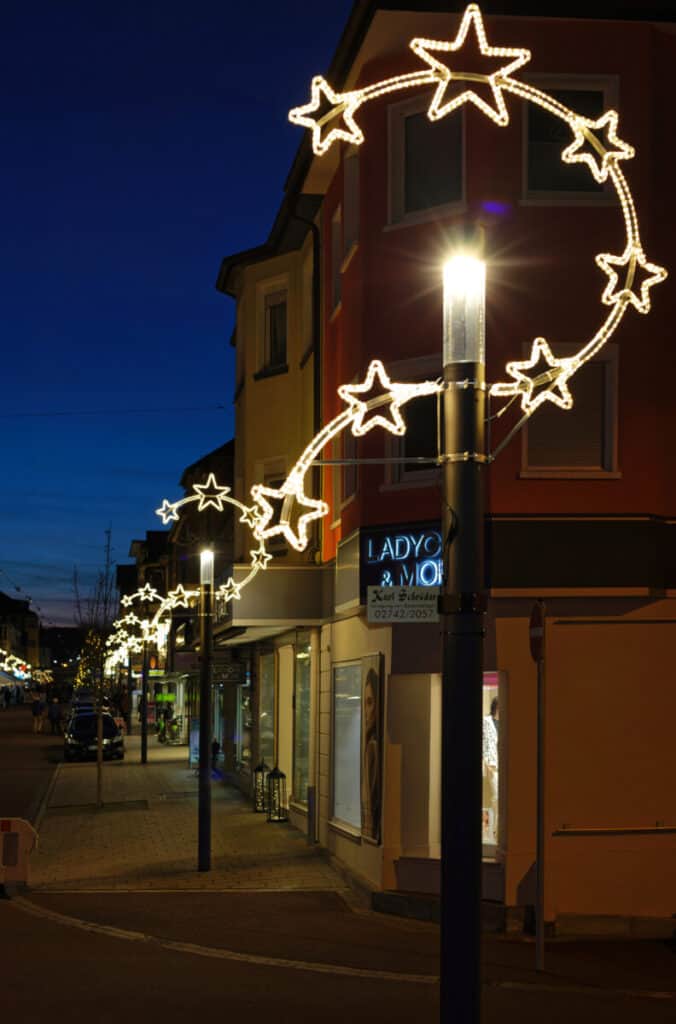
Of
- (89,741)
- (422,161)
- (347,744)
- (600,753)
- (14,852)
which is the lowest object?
(89,741)

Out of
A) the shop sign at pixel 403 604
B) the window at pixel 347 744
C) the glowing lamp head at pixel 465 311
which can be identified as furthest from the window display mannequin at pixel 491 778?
the glowing lamp head at pixel 465 311

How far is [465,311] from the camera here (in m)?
7.16

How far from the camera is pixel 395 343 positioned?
16453mm

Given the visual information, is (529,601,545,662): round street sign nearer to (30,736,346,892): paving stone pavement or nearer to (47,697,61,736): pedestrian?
(30,736,346,892): paving stone pavement

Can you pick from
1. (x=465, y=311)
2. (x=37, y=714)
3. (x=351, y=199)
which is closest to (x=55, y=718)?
(x=37, y=714)

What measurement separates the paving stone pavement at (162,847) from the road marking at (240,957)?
2.56 metres

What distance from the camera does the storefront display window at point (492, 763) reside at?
15.2 m

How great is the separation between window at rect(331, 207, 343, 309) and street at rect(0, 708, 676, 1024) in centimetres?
789

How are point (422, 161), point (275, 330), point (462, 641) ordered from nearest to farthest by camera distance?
point (462, 641) → point (422, 161) → point (275, 330)

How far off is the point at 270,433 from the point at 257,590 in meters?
4.85

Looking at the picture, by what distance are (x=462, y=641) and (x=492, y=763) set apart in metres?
9.03

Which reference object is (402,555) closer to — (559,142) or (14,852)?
(559,142)

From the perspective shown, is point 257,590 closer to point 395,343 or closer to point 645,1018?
point 395,343

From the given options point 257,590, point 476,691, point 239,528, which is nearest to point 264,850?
point 257,590
